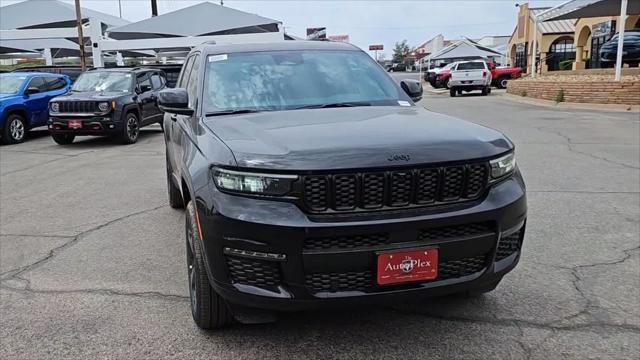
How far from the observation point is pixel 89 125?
1280cm

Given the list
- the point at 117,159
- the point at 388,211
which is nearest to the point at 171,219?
the point at 388,211

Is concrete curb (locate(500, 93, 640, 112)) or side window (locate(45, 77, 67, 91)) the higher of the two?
side window (locate(45, 77, 67, 91))

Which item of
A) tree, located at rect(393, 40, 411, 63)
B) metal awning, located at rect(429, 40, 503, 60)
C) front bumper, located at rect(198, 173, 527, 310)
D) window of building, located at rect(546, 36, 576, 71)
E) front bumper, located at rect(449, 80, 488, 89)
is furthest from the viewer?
tree, located at rect(393, 40, 411, 63)

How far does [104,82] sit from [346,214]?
509 inches

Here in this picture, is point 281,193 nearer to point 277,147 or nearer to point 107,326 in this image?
point 277,147

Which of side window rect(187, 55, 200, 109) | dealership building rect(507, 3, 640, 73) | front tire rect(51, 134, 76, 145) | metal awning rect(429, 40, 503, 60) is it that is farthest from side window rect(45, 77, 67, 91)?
metal awning rect(429, 40, 503, 60)

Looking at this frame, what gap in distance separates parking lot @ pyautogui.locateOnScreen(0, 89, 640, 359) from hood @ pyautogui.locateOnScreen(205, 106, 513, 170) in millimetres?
1013

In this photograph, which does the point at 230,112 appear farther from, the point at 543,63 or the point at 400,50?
the point at 400,50

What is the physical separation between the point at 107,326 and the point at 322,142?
1.87m

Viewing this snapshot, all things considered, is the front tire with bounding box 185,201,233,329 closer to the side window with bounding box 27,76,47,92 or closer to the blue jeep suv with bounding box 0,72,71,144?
the blue jeep suv with bounding box 0,72,71,144

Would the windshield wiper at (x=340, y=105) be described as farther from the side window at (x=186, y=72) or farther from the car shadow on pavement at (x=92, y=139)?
the car shadow on pavement at (x=92, y=139)

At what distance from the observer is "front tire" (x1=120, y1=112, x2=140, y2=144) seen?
13242 millimetres

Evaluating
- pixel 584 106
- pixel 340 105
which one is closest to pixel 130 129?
pixel 340 105

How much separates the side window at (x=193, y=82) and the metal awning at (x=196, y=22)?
2410 centimetres
